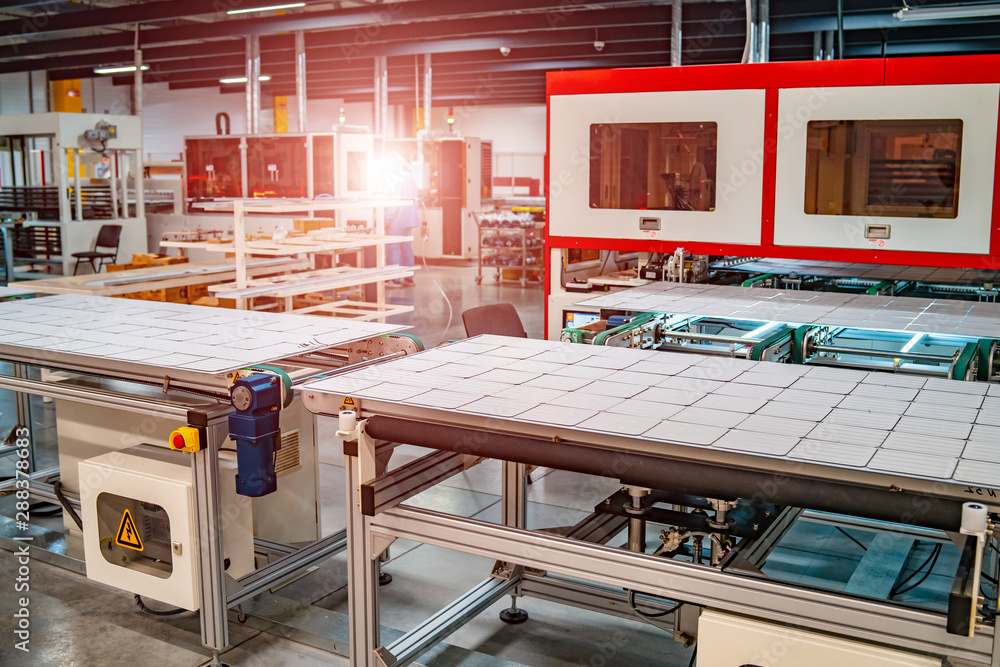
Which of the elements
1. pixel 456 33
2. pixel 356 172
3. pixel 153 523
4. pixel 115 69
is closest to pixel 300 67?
pixel 356 172

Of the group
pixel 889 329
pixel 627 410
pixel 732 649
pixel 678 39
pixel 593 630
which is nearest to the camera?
pixel 732 649

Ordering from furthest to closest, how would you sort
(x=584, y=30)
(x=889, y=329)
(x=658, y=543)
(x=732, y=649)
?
(x=584, y=30)
(x=658, y=543)
(x=889, y=329)
(x=732, y=649)

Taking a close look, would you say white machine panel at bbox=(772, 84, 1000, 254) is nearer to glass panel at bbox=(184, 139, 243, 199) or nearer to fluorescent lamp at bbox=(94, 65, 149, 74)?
glass panel at bbox=(184, 139, 243, 199)

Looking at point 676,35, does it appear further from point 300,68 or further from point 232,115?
point 232,115

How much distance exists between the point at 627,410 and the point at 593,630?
4.73 ft

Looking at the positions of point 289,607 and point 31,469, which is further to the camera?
point 31,469

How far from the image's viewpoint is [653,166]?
3.77m

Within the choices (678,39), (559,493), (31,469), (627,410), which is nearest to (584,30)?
(678,39)

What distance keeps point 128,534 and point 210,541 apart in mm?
383

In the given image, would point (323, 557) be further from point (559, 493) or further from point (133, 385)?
point (559, 493)

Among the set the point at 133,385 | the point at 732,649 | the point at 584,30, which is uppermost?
the point at 584,30

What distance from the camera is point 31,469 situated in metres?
4.35

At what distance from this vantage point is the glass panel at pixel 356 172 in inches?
399

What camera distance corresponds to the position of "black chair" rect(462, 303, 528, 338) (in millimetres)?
4391
